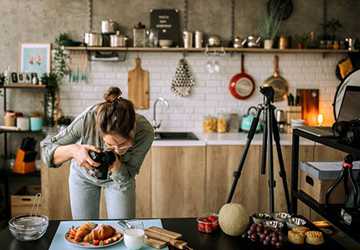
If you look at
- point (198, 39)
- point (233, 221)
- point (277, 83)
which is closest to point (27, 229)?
point (233, 221)

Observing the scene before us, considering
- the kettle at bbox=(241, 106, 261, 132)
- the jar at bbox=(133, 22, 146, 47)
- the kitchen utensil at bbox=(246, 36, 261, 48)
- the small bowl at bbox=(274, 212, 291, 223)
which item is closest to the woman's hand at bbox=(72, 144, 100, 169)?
the small bowl at bbox=(274, 212, 291, 223)

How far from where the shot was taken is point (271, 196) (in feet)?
12.5

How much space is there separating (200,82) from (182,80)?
0.20 metres

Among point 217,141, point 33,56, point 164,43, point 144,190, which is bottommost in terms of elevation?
point 144,190

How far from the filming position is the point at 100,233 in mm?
2082

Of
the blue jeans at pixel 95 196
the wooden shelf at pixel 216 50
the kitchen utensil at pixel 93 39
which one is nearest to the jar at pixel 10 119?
the wooden shelf at pixel 216 50

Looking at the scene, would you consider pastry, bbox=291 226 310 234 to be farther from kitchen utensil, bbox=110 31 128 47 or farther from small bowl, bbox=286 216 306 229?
kitchen utensil, bbox=110 31 128 47

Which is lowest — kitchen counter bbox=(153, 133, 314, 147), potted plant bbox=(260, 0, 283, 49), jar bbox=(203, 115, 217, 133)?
kitchen counter bbox=(153, 133, 314, 147)

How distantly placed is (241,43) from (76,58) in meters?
1.69

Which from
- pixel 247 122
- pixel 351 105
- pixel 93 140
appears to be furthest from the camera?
pixel 247 122

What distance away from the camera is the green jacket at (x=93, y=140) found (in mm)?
2652

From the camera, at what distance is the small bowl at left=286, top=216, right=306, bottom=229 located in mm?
2318

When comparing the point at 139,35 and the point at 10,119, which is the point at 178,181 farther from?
the point at 10,119

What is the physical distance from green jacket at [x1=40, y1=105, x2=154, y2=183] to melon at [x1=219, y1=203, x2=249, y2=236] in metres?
0.70
